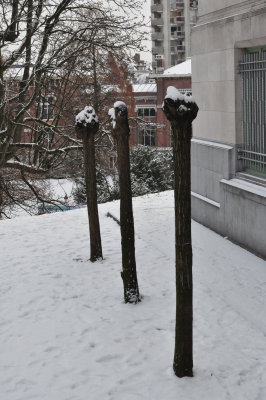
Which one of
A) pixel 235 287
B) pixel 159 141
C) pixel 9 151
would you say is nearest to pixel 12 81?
pixel 9 151

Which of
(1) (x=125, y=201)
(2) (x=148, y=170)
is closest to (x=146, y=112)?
(2) (x=148, y=170)

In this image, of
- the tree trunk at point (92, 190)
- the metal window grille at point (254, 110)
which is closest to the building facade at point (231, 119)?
the metal window grille at point (254, 110)

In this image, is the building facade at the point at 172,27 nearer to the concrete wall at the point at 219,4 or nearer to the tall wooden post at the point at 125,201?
the concrete wall at the point at 219,4

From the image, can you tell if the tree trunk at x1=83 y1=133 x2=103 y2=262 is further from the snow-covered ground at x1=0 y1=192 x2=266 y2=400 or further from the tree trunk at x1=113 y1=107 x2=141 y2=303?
the tree trunk at x1=113 y1=107 x2=141 y2=303

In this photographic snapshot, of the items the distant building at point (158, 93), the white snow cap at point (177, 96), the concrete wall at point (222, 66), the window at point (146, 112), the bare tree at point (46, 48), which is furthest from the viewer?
the window at point (146, 112)

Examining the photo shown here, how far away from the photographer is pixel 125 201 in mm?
7230

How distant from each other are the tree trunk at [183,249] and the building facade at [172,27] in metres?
68.2

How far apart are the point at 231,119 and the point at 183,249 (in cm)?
523

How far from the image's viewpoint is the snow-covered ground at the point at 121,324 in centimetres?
536

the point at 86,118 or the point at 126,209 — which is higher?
the point at 86,118

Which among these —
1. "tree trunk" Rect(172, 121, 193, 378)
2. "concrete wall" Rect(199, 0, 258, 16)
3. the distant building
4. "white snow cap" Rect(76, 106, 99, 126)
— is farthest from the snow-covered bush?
the distant building

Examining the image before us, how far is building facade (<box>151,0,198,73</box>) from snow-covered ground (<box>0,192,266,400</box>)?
64.4 metres

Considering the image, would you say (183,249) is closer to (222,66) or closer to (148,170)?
(222,66)

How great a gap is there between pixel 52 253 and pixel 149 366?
4.57 meters
